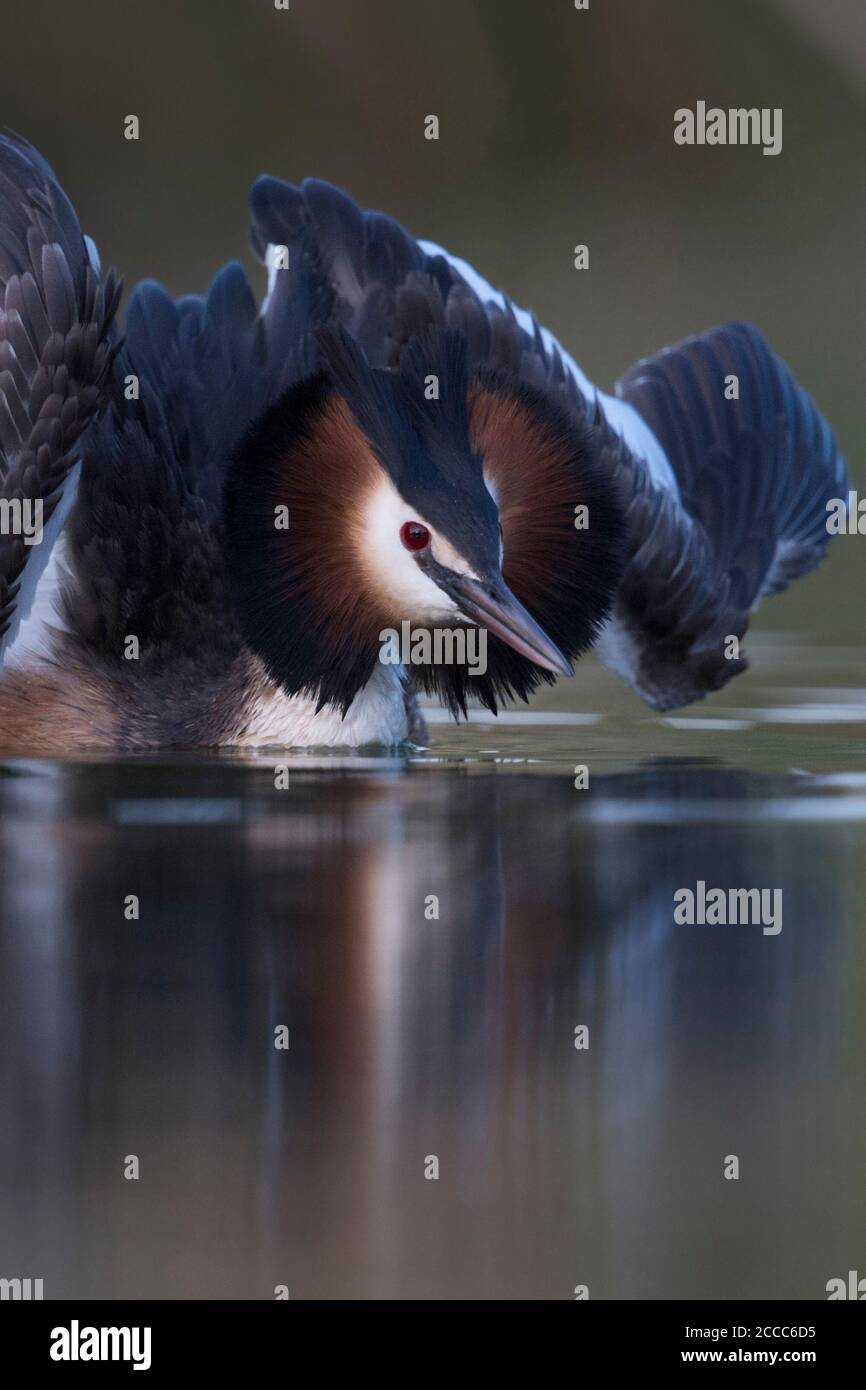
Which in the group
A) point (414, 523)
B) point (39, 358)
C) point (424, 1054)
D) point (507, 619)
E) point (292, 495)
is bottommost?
point (424, 1054)

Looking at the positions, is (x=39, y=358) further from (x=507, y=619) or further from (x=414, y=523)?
(x=507, y=619)

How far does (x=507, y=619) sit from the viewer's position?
22.6 feet

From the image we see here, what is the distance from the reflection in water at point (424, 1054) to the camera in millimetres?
3459

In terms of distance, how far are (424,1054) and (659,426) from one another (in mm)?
Result: 5160

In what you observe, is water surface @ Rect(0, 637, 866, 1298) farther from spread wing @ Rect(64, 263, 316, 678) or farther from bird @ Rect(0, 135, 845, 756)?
spread wing @ Rect(64, 263, 316, 678)

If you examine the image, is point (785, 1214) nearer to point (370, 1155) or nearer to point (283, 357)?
point (370, 1155)

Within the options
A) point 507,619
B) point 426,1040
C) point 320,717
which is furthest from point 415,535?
point 426,1040

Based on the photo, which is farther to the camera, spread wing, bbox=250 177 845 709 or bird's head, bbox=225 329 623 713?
spread wing, bbox=250 177 845 709

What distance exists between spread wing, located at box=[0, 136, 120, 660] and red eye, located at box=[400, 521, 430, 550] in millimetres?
1014

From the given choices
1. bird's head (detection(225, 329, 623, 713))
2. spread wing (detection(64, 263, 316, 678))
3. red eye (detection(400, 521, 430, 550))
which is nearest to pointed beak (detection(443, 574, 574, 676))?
bird's head (detection(225, 329, 623, 713))

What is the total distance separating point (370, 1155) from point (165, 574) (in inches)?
150

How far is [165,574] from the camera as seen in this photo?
23.9ft

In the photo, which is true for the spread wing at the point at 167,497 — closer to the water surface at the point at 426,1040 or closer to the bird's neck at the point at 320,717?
the bird's neck at the point at 320,717

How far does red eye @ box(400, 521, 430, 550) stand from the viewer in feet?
23.0
